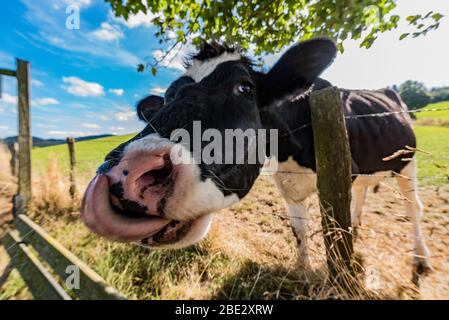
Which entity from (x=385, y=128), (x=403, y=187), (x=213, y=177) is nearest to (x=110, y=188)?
(x=213, y=177)

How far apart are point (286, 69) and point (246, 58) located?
424 millimetres

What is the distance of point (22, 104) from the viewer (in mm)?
4398

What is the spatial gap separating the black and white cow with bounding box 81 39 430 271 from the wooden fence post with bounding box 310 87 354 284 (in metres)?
0.43

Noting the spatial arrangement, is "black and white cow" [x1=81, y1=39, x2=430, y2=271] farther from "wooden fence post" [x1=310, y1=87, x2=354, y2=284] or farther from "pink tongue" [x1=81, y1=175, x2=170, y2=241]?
"wooden fence post" [x1=310, y1=87, x2=354, y2=284]

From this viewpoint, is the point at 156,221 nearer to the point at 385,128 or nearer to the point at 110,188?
the point at 110,188

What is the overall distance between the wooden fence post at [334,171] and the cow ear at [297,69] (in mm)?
464

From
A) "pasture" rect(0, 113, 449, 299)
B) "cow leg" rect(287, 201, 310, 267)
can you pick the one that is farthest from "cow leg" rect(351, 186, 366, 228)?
"cow leg" rect(287, 201, 310, 267)

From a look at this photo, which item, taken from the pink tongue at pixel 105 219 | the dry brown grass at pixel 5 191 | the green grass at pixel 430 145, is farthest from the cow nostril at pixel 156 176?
the green grass at pixel 430 145

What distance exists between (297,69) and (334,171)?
3.21 ft

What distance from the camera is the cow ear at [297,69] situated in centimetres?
211

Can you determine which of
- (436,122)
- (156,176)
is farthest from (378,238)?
(436,122)

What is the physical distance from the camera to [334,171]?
184cm

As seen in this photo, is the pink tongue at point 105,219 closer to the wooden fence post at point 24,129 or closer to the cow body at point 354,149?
the cow body at point 354,149

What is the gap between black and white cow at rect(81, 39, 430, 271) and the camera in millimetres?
1246
